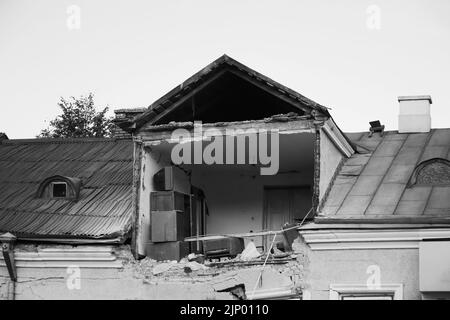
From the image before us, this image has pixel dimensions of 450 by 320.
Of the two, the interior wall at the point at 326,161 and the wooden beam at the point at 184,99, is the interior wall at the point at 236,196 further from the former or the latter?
the wooden beam at the point at 184,99

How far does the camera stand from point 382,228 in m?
13.5

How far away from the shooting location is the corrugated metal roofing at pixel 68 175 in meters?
15.6

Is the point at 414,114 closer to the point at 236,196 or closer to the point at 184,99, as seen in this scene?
the point at 236,196

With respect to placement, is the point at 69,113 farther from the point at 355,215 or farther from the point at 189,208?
the point at 355,215

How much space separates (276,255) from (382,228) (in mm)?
2108

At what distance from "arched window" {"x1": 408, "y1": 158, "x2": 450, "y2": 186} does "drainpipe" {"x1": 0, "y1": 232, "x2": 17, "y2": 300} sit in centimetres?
789

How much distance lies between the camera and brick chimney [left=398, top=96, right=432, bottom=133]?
17.8 metres

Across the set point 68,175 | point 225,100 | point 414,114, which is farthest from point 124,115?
point 414,114

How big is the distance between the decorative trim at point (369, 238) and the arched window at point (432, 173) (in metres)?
1.78

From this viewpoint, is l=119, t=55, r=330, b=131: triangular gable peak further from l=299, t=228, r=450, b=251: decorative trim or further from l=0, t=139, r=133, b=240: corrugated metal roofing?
l=299, t=228, r=450, b=251: decorative trim

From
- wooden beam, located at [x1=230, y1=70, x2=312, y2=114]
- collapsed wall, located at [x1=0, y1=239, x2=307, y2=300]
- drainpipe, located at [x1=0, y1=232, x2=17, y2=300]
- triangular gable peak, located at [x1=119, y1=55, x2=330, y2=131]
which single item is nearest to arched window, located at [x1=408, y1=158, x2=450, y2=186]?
triangular gable peak, located at [x1=119, y1=55, x2=330, y2=131]

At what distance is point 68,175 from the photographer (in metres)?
17.9

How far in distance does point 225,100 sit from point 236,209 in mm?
2800
